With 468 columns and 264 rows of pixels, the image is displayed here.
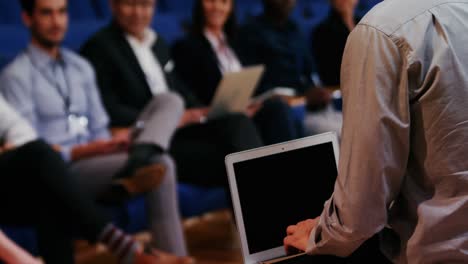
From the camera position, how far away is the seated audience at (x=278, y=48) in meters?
2.40

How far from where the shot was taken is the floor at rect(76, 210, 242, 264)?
199 centimetres

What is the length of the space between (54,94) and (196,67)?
0.52 metres

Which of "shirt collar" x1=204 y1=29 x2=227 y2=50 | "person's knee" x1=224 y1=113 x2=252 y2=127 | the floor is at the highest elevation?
"shirt collar" x1=204 y1=29 x2=227 y2=50

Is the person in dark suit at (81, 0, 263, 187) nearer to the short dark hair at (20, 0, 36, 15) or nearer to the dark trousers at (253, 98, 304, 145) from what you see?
the dark trousers at (253, 98, 304, 145)

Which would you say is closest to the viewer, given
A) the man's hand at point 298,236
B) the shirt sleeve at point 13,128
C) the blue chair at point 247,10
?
the man's hand at point 298,236

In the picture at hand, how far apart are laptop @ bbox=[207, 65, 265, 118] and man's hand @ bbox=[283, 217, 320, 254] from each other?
Answer: 0.99 metres

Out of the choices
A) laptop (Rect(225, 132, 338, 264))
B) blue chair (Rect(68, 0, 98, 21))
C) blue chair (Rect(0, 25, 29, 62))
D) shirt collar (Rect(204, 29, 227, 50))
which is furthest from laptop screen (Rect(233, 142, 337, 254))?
blue chair (Rect(68, 0, 98, 21))

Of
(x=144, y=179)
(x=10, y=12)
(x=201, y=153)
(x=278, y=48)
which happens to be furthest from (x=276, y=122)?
(x=10, y=12)

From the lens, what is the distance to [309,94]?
2195 millimetres

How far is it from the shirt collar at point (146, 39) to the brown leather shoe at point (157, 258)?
737 mm

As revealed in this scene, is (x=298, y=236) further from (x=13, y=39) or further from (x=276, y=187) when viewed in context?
(x=13, y=39)

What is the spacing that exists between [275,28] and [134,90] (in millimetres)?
651

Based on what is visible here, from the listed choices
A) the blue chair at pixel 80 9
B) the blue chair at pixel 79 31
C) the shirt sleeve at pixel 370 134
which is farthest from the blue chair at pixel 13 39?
the shirt sleeve at pixel 370 134

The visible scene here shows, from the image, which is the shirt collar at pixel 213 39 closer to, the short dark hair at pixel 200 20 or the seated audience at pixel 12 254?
the short dark hair at pixel 200 20
